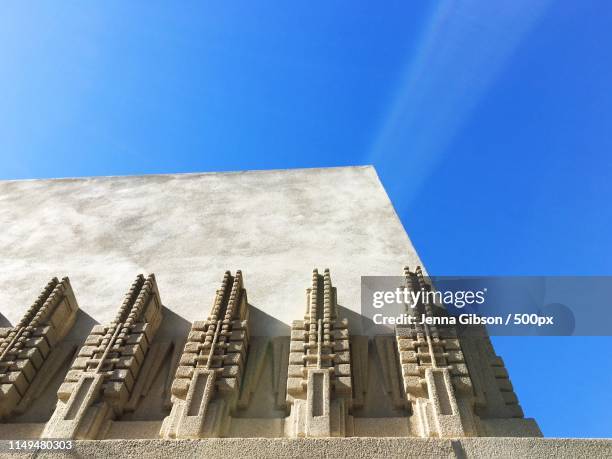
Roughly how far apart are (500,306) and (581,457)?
3.71 metres

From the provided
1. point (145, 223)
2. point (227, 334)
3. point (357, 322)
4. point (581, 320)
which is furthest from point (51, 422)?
point (581, 320)

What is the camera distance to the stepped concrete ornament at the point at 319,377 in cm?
486

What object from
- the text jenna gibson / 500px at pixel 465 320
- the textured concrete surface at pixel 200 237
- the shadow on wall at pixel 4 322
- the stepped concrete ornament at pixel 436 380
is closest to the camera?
the stepped concrete ornament at pixel 436 380

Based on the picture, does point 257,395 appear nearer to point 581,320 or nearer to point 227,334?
point 227,334

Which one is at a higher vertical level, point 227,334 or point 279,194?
point 279,194

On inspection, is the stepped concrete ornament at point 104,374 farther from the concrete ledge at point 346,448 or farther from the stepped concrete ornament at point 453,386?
the stepped concrete ornament at point 453,386

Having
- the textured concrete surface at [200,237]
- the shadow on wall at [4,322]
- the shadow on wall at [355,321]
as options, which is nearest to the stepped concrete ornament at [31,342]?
the textured concrete surface at [200,237]

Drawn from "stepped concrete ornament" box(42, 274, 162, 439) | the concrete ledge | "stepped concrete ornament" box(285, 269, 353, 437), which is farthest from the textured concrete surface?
the concrete ledge

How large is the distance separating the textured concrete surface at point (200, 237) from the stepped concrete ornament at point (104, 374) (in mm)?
1039

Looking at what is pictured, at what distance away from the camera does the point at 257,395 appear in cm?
572

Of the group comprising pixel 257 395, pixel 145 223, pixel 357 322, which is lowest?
pixel 257 395

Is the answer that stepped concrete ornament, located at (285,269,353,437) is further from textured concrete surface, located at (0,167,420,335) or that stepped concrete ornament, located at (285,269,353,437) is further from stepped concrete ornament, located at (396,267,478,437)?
textured concrete surface, located at (0,167,420,335)

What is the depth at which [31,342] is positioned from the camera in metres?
6.25

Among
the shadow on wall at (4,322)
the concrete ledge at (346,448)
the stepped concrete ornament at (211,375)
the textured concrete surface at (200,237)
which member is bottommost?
the concrete ledge at (346,448)
